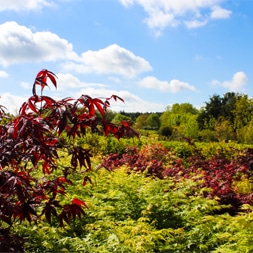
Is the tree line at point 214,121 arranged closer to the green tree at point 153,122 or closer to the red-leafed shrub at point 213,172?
the green tree at point 153,122

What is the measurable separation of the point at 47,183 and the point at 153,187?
2.28 meters

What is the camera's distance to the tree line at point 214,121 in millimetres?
25378

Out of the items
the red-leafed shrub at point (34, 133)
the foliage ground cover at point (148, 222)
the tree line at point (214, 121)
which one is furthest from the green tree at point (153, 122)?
the red-leafed shrub at point (34, 133)

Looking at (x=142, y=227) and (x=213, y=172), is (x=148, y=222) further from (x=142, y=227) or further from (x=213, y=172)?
(x=213, y=172)

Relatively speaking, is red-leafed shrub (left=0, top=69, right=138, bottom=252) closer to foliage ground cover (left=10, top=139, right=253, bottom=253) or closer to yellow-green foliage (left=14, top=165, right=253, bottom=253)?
foliage ground cover (left=10, top=139, right=253, bottom=253)

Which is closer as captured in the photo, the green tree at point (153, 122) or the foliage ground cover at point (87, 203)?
the foliage ground cover at point (87, 203)

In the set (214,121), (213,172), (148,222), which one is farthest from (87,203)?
(214,121)

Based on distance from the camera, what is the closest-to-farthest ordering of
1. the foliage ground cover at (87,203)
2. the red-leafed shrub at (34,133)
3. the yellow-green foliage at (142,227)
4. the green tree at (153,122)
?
the red-leafed shrub at (34,133) → the foliage ground cover at (87,203) → the yellow-green foliage at (142,227) → the green tree at (153,122)

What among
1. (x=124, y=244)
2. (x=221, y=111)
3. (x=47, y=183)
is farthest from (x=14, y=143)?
(x=221, y=111)

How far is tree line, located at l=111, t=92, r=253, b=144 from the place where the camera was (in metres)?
25.4

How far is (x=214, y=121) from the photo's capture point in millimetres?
32750

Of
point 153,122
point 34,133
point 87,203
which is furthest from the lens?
point 153,122

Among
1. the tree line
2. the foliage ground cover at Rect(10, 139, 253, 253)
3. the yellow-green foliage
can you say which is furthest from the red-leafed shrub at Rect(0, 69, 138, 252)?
the tree line

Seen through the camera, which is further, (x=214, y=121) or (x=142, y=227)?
(x=214, y=121)
